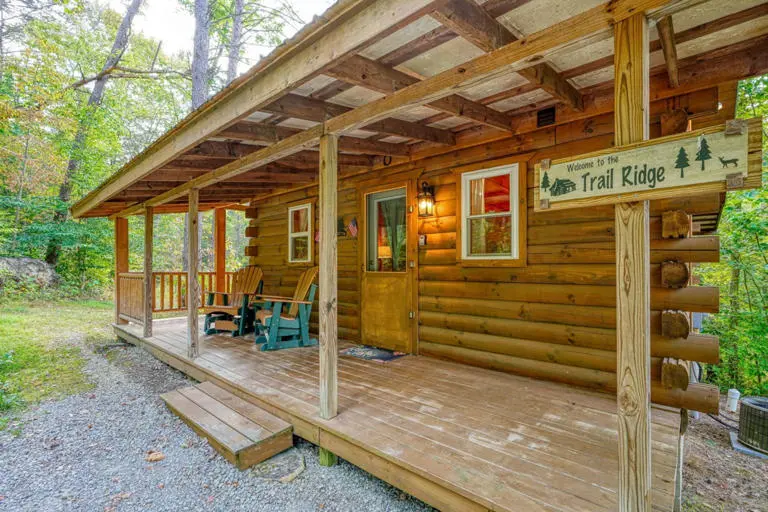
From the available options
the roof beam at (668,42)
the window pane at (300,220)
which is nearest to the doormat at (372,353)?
the window pane at (300,220)

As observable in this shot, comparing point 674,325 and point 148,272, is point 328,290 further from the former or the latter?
point 148,272

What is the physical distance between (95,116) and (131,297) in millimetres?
8237

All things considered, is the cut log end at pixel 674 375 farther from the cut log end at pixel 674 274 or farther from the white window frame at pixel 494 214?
the white window frame at pixel 494 214

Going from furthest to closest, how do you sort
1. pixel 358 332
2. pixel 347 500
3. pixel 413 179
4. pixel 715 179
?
pixel 358 332
pixel 413 179
pixel 347 500
pixel 715 179

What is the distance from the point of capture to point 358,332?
480cm

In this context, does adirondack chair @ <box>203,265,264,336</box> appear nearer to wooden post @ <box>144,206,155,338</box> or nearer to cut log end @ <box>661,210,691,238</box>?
wooden post @ <box>144,206,155,338</box>

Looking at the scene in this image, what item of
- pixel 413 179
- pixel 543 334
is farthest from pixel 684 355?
pixel 413 179

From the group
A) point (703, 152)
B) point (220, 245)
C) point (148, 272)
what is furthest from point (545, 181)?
point (220, 245)

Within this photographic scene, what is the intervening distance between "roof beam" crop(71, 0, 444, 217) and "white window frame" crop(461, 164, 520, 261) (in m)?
2.07

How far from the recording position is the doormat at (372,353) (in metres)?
4.02

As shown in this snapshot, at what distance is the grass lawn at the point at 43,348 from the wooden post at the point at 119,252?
0.79 meters

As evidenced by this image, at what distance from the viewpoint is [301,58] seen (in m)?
2.12

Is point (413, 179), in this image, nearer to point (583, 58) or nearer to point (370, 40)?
point (583, 58)

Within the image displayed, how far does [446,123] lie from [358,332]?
2.80 m
